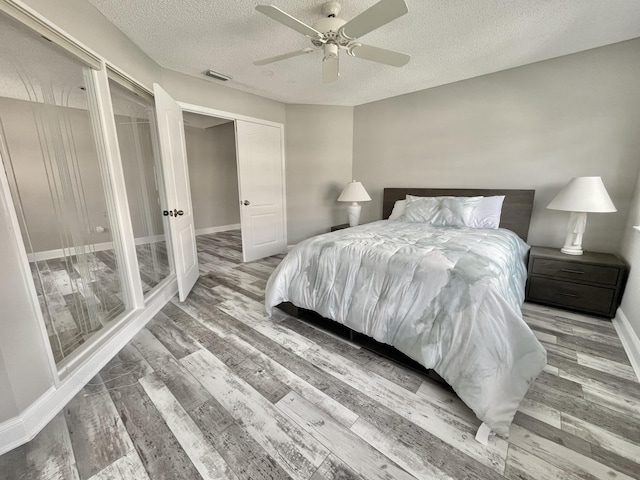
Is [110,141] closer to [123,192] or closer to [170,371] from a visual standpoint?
[123,192]

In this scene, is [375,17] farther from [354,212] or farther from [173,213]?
[354,212]

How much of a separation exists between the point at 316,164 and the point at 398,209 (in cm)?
166

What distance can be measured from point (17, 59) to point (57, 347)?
5.93ft

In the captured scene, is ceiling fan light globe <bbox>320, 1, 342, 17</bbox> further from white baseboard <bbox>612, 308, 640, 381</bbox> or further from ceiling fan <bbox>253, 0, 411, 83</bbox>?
white baseboard <bbox>612, 308, 640, 381</bbox>

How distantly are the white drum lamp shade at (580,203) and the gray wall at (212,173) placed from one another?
17.6ft

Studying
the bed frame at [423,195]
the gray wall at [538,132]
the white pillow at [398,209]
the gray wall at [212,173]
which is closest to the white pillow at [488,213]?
the bed frame at [423,195]

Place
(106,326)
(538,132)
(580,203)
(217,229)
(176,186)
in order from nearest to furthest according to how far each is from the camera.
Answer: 1. (106,326)
2. (580,203)
3. (176,186)
4. (538,132)
5. (217,229)

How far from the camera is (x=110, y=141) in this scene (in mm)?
2045

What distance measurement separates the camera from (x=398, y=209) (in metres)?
3.56

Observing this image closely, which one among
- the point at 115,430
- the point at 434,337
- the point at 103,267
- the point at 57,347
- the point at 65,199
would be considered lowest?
the point at 115,430

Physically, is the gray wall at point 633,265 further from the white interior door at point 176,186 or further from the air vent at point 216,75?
the air vent at point 216,75

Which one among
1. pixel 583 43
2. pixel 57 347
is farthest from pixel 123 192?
pixel 583 43

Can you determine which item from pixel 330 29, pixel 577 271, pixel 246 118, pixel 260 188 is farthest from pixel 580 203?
pixel 246 118

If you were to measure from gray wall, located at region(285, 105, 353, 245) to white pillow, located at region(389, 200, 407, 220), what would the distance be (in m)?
1.14
